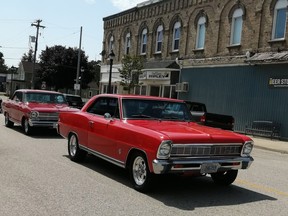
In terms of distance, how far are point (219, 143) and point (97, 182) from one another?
230cm

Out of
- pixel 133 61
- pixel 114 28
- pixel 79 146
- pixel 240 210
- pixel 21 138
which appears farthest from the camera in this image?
pixel 114 28

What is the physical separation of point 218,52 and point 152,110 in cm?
1843

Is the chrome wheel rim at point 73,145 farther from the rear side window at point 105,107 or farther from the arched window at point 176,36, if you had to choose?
the arched window at point 176,36

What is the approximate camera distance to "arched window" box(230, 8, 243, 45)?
24266 millimetres

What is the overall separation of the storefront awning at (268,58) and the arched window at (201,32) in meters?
5.40

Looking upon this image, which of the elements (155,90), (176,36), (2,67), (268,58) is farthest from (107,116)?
(2,67)

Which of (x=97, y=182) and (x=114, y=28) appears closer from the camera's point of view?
(x=97, y=182)

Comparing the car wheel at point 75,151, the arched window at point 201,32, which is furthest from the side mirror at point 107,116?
the arched window at point 201,32

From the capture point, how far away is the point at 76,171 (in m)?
8.41

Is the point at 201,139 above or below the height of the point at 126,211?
above

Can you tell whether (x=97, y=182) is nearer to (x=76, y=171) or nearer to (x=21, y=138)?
(x=76, y=171)

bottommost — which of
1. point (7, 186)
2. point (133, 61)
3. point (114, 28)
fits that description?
point (7, 186)

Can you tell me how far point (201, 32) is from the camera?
90.5 ft

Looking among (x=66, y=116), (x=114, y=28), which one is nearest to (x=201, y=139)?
(x=66, y=116)
